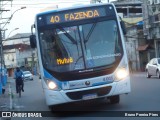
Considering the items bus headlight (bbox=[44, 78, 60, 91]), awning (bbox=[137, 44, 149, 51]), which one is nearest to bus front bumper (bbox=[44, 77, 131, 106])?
bus headlight (bbox=[44, 78, 60, 91])

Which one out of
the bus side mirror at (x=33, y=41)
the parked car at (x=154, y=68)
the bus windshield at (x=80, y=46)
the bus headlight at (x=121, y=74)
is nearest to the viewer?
the bus windshield at (x=80, y=46)

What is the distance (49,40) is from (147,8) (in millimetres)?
43382

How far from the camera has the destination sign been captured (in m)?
13.4

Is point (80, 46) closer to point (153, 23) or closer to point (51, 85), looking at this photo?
point (51, 85)

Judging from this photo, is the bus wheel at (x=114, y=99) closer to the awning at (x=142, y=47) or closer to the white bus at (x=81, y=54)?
the white bus at (x=81, y=54)

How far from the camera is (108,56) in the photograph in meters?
13.1

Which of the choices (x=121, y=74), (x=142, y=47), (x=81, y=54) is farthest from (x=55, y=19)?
(x=142, y=47)

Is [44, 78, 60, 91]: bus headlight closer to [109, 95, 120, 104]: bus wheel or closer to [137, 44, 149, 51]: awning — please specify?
[109, 95, 120, 104]: bus wheel

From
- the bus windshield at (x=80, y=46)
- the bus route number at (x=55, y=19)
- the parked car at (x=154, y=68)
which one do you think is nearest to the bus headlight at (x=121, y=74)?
the bus windshield at (x=80, y=46)

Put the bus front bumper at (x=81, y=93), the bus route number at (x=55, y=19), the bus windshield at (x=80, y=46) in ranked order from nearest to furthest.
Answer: the bus front bumper at (x=81, y=93), the bus windshield at (x=80, y=46), the bus route number at (x=55, y=19)

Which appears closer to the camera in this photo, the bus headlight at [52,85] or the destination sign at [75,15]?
the bus headlight at [52,85]

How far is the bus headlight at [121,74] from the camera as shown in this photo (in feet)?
43.0

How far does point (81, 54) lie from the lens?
13.0 meters

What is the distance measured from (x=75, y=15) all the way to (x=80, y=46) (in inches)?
42.2
